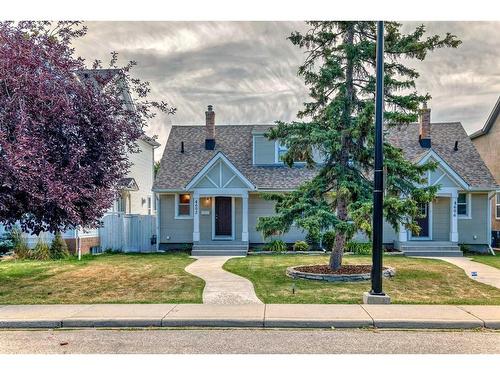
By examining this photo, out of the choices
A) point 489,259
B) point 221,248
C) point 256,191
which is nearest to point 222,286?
point 221,248

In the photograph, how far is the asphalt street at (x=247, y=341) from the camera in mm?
6254

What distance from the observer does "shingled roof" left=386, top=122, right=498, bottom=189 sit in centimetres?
2028

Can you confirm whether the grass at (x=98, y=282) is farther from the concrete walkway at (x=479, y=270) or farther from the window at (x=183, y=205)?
the concrete walkway at (x=479, y=270)

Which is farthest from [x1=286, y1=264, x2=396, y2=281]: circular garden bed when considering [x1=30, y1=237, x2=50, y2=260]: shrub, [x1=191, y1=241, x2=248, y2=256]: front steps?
[x1=30, y1=237, x2=50, y2=260]: shrub

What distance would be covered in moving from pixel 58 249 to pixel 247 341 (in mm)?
12806

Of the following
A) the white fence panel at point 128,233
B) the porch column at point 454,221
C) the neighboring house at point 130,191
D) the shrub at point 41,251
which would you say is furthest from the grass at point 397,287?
the white fence panel at point 128,233

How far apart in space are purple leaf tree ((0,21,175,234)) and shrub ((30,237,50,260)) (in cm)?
599

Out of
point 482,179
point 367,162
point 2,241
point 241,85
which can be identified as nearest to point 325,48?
point 367,162

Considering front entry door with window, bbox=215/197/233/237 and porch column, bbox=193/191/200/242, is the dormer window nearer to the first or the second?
porch column, bbox=193/191/200/242

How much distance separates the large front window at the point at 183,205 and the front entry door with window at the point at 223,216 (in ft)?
4.74

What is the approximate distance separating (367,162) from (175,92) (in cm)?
934

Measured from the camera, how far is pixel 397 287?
10.8 metres

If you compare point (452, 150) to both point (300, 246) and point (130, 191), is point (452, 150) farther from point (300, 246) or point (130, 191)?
point (130, 191)

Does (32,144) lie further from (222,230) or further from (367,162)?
(222,230)
